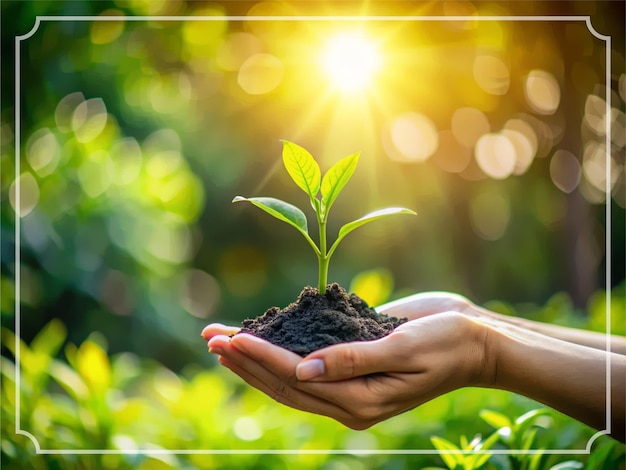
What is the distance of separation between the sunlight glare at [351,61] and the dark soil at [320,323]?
727 mm

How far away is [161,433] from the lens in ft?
3.85

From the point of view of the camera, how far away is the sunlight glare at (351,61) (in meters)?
1.42

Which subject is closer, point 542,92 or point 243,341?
point 243,341

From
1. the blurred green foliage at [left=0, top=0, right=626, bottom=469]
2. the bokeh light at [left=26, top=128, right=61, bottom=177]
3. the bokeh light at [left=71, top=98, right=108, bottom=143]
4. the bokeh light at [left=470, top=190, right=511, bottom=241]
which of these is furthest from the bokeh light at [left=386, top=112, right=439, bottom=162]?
the bokeh light at [left=26, top=128, right=61, bottom=177]

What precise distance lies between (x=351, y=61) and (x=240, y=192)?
88 centimetres

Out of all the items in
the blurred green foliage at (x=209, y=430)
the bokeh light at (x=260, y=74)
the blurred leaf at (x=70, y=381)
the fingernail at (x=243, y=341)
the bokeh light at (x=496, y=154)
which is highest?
the bokeh light at (x=260, y=74)

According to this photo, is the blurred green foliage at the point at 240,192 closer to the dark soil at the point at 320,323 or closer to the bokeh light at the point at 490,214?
the bokeh light at the point at 490,214

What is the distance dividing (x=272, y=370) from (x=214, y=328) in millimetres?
209

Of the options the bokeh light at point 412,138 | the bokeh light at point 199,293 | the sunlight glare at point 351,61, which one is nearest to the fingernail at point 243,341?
the sunlight glare at point 351,61

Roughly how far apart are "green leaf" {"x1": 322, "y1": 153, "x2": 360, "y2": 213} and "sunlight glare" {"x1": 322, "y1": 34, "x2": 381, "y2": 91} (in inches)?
24.6

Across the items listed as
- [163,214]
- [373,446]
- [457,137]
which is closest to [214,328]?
[373,446]

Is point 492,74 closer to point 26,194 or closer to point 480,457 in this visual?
point 480,457

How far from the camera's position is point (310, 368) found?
0.73m

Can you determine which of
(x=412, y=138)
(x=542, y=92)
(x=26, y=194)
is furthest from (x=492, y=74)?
(x=26, y=194)
